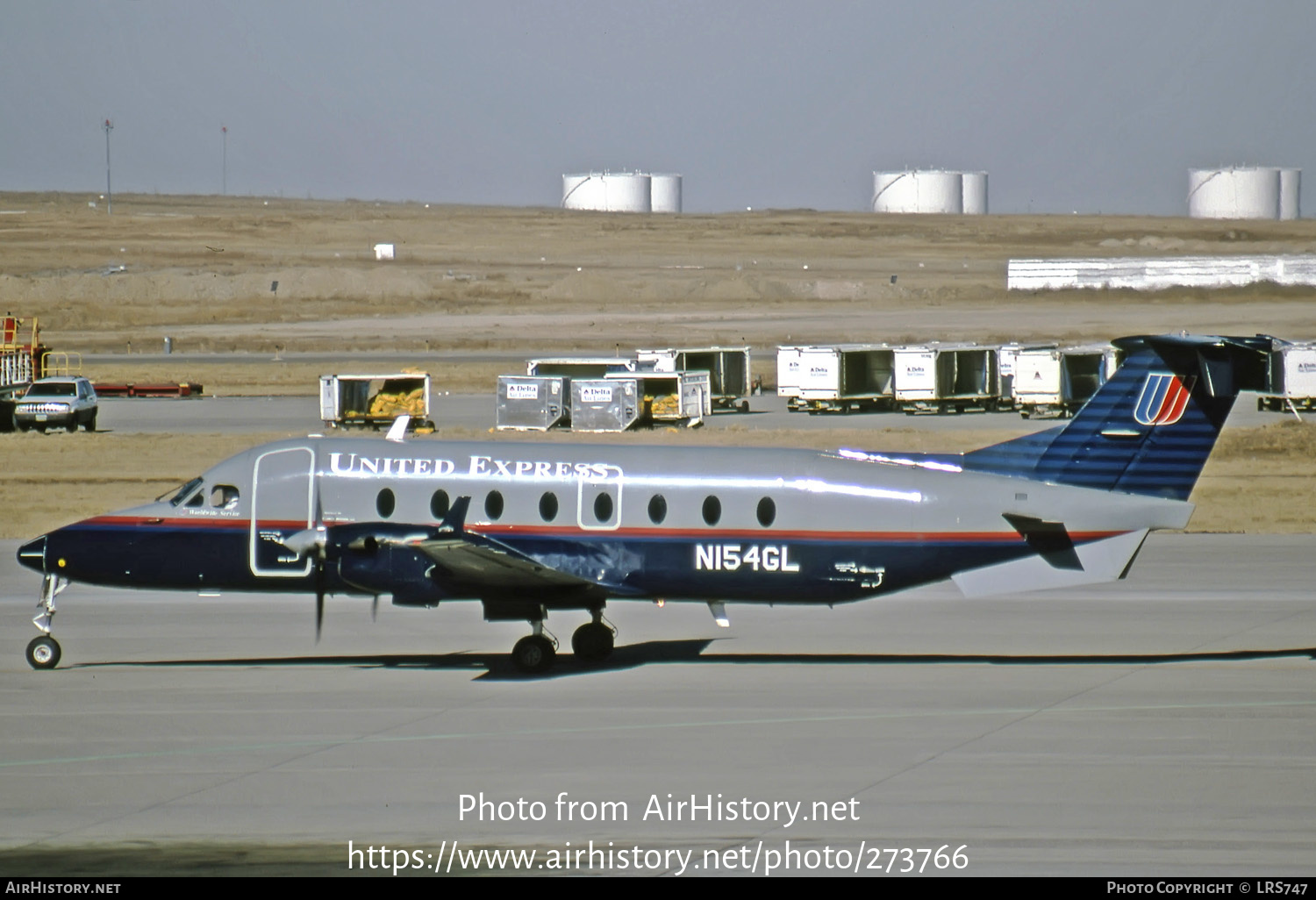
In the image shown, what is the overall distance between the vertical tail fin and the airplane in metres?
0.03

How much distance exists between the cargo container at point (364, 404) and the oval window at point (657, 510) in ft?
121

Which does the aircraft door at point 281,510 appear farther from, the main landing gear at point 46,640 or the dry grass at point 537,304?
the dry grass at point 537,304

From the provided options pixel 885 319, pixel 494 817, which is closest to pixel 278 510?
pixel 494 817

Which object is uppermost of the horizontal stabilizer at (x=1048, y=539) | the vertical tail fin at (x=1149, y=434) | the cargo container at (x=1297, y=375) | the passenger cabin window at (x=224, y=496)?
the cargo container at (x=1297, y=375)

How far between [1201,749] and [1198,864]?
13.6ft

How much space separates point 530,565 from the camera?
1972 centimetres

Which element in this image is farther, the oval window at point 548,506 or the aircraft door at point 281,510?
the aircraft door at point 281,510

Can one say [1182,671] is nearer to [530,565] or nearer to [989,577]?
[989,577]

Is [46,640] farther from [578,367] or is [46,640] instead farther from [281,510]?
[578,367]

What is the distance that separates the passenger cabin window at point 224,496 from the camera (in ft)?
68.9

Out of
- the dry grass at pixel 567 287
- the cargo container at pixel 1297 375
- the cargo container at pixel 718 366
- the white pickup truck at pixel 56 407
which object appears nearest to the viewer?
the white pickup truck at pixel 56 407

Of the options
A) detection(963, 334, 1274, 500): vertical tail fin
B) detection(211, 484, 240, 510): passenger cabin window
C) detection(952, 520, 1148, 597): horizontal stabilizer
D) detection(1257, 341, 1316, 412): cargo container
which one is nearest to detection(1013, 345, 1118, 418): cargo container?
detection(1257, 341, 1316, 412): cargo container

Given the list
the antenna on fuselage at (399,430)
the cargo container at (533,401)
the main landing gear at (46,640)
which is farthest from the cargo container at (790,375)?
the main landing gear at (46,640)

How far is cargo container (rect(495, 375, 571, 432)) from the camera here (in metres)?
57.1
